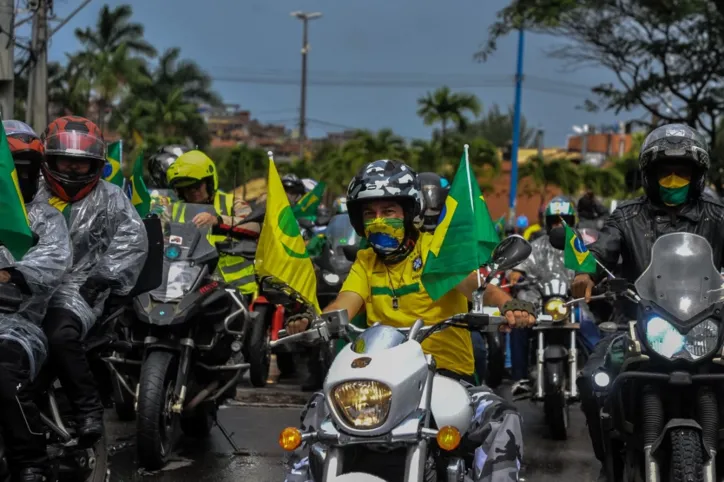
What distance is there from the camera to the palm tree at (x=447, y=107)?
149 feet

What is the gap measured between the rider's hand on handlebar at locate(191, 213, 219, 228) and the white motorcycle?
3.94 metres

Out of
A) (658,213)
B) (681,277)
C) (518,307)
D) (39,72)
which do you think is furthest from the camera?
(39,72)

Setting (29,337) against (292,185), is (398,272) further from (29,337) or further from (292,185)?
(292,185)

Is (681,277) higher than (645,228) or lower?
lower

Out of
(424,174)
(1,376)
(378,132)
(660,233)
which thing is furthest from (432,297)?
(378,132)

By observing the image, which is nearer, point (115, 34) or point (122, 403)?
point (122, 403)

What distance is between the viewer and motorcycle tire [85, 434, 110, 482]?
18.6 feet

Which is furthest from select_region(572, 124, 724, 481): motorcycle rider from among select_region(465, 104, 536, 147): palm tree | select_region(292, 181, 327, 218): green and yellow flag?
select_region(465, 104, 536, 147): palm tree

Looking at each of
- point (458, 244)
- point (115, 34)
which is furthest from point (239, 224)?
point (115, 34)

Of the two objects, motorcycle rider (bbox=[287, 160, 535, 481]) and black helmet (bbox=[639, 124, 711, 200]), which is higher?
black helmet (bbox=[639, 124, 711, 200])

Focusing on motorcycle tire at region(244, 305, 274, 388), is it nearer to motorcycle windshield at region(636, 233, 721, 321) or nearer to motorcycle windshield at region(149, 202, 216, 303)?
motorcycle windshield at region(149, 202, 216, 303)

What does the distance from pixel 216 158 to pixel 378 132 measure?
900 cm

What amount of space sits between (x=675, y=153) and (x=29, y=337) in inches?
121

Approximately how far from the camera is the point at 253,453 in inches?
297
